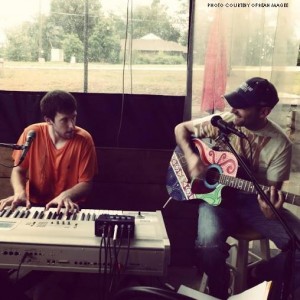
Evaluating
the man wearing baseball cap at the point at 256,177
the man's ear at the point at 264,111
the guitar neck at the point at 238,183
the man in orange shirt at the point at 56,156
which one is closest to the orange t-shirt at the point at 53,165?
the man in orange shirt at the point at 56,156

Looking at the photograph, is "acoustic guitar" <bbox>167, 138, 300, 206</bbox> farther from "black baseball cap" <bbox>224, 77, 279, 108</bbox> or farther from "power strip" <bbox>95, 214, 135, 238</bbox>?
"power strip" <bbox>95, 214, 135, 238</bbox>

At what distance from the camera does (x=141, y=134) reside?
2.93m

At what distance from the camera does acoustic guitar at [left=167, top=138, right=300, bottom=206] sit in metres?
2.39

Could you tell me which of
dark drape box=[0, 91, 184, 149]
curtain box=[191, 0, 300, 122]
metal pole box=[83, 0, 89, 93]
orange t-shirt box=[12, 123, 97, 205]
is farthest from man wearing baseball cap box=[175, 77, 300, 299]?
metal pole box=[83, 0, 89, 93]

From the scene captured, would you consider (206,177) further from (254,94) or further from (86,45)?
(86,45)

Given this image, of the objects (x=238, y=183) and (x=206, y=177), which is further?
(x=206, y=177)

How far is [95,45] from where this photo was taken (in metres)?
2.82

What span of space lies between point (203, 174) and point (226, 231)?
38cm

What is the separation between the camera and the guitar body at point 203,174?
96.0 inches

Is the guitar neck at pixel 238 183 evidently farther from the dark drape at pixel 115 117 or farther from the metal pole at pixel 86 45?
the metal pole at pixel 86 45

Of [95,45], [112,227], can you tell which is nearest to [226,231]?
[112,227]

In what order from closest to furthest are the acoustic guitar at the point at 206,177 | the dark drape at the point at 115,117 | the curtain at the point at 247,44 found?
the acoustic guitar at the point at 206,177
the curtain at the point at 247,44
the dark drape at the point at 115,117

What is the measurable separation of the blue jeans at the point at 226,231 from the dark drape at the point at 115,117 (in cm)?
70

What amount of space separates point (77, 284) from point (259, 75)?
1863mm
